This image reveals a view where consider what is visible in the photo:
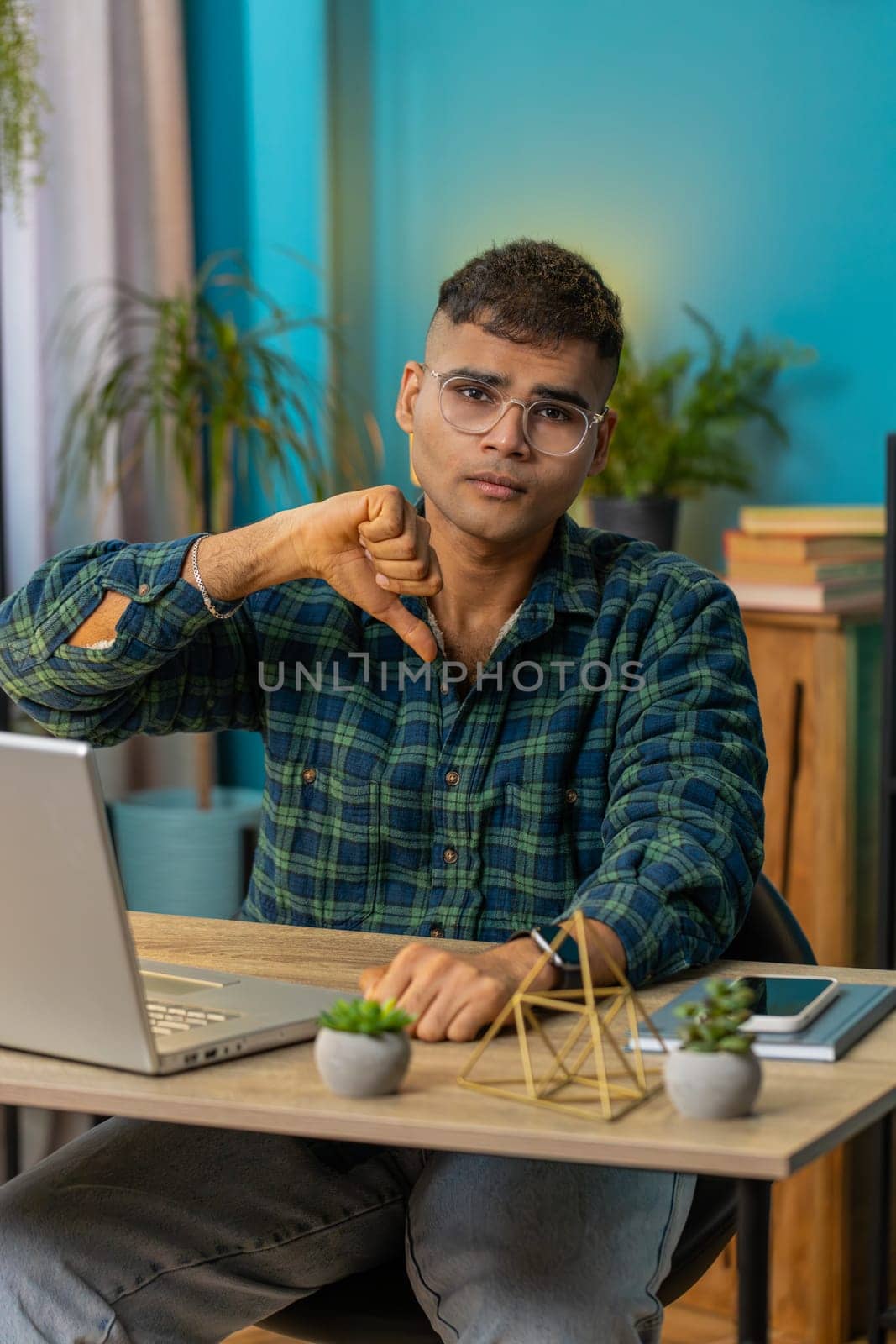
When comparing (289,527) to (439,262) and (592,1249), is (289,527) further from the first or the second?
(439,262)

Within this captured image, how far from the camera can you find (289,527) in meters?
1.71

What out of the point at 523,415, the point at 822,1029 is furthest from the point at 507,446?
the point at 822,1029

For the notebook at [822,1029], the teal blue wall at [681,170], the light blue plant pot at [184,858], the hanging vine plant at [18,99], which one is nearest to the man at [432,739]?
the notebook at [822,1029]

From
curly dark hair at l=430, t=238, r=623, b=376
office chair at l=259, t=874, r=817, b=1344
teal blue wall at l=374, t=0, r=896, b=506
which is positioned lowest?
office chair at l=259, t=874, r=817, b=1344

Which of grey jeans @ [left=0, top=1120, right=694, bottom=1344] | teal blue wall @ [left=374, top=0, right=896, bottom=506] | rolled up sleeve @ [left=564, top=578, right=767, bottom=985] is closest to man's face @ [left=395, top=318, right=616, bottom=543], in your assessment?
rolled up sleeve @ [left=564, top=578, right=767, bottom=985]

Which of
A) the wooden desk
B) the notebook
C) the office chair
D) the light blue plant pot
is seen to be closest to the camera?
the wooden desk

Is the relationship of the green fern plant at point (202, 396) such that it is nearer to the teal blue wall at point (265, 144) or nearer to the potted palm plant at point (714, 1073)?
the teal blue wall at point (265, 144)

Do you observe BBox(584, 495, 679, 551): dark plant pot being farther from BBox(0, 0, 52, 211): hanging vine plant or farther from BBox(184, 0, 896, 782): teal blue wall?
BBox(0, 0, 52, 211): hanging vine plant

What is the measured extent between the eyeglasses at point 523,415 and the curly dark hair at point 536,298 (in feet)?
0.20

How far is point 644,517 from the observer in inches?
106

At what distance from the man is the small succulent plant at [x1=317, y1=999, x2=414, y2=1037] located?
255 millimetres

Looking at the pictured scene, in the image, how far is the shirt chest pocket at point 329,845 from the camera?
180 centimetres

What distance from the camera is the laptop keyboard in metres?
1.23

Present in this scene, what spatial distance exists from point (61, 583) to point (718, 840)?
740 mm
